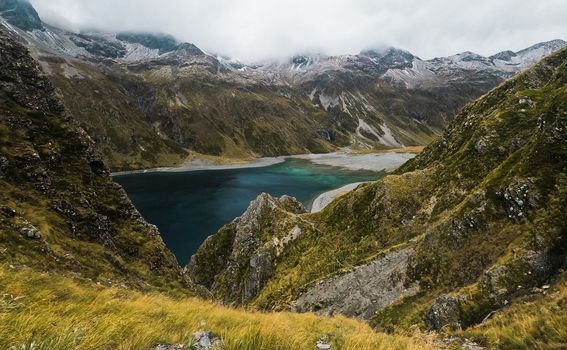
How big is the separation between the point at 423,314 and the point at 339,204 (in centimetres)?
2795

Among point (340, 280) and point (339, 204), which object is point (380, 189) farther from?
point (340, 280)

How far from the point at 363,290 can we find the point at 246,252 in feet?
72.4

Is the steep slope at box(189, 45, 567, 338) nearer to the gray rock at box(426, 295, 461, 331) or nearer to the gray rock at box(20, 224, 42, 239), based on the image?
the gray rock at box(426, 295, 461, 331)

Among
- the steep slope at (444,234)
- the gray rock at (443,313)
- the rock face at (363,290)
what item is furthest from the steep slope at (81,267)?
the rock face at (363,290)

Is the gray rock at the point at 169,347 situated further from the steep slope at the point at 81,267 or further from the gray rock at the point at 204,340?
the gray rock at the point at 204,340

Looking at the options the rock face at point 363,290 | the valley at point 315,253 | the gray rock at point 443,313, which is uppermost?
the valley at point 315,253

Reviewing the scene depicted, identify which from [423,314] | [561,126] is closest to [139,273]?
[423,314]

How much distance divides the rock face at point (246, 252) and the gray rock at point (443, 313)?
86.0 feet

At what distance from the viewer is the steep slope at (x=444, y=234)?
23.2m

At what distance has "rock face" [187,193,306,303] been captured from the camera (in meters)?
48.3

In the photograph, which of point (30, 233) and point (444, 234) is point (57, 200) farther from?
point (444, 234)

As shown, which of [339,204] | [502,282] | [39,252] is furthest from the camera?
[339,204]

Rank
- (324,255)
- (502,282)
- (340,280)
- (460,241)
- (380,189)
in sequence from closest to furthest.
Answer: (502,282)
(460,241)
(340,280)
(324,255)
(380,189)

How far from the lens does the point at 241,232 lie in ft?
181
